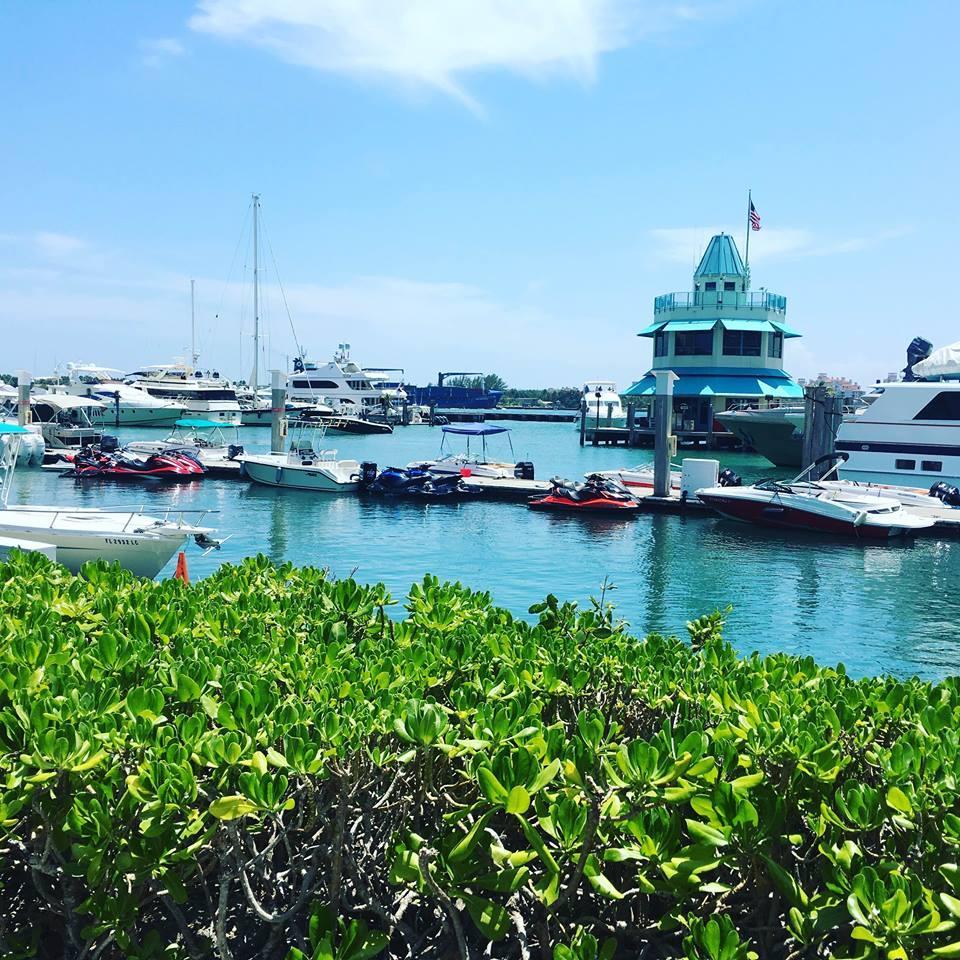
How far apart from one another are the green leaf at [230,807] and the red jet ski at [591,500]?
31.3 m

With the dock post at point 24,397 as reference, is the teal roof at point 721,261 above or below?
above

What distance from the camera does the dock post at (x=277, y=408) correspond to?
143 ft

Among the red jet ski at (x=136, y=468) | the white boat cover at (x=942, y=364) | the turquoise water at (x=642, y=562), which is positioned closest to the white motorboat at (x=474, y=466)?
the turquoise water at (x=642, y=562)

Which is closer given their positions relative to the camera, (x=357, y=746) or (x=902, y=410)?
(x=357, y=746)

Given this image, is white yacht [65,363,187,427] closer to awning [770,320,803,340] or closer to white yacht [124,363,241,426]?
white yacht [124,363,241,426]

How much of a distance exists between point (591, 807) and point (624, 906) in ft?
2.86

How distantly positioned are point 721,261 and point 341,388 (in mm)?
47758

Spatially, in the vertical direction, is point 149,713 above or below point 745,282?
below

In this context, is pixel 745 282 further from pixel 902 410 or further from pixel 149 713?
pixel 149 713

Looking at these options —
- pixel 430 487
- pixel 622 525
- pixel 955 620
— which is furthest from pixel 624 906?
pixel 430 487

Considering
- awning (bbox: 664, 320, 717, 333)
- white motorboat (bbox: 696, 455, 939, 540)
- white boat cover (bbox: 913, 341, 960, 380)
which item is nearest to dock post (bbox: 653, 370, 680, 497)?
white motorboat (bbox: 696, 455, 939, 540)

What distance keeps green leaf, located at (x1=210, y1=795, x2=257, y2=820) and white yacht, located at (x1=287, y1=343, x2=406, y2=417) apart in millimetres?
100162

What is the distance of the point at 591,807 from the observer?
3523 millimetres

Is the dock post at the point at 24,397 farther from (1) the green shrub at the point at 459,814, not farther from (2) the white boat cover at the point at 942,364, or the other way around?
(1) the green shrub at the point at 459,814
